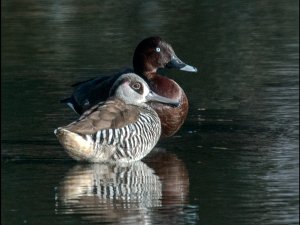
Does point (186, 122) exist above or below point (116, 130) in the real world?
below

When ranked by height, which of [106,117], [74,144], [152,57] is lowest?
[74,144]

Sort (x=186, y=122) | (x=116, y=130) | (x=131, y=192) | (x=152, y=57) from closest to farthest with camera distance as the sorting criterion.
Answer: (x=131, y=192) → (x=116, y=130) → (x=152, y=57) → (x=186, y=122)

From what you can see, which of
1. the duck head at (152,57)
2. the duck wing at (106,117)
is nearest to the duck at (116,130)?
the duck wing at (106,117)

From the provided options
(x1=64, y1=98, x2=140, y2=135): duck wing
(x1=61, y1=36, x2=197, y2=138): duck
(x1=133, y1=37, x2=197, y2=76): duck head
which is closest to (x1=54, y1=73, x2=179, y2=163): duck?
(x1=64, y1=98, x2=140, y2=135): duck wing

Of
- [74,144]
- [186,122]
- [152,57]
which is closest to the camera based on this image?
[74,144]

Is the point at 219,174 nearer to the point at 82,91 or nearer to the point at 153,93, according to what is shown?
the point at 153,93

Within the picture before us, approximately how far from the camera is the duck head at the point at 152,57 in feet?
45.5

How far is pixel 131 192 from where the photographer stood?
1142 cm

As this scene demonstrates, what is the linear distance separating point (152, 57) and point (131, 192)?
2737 mm

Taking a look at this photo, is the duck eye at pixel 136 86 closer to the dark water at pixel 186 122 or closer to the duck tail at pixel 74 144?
the dark water at pixel 186 122

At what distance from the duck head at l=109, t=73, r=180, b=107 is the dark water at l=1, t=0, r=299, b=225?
0.53m

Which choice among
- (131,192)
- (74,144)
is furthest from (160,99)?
(131,192)

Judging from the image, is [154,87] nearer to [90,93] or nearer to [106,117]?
[90,93]

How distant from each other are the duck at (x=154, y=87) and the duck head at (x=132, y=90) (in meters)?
0.28
